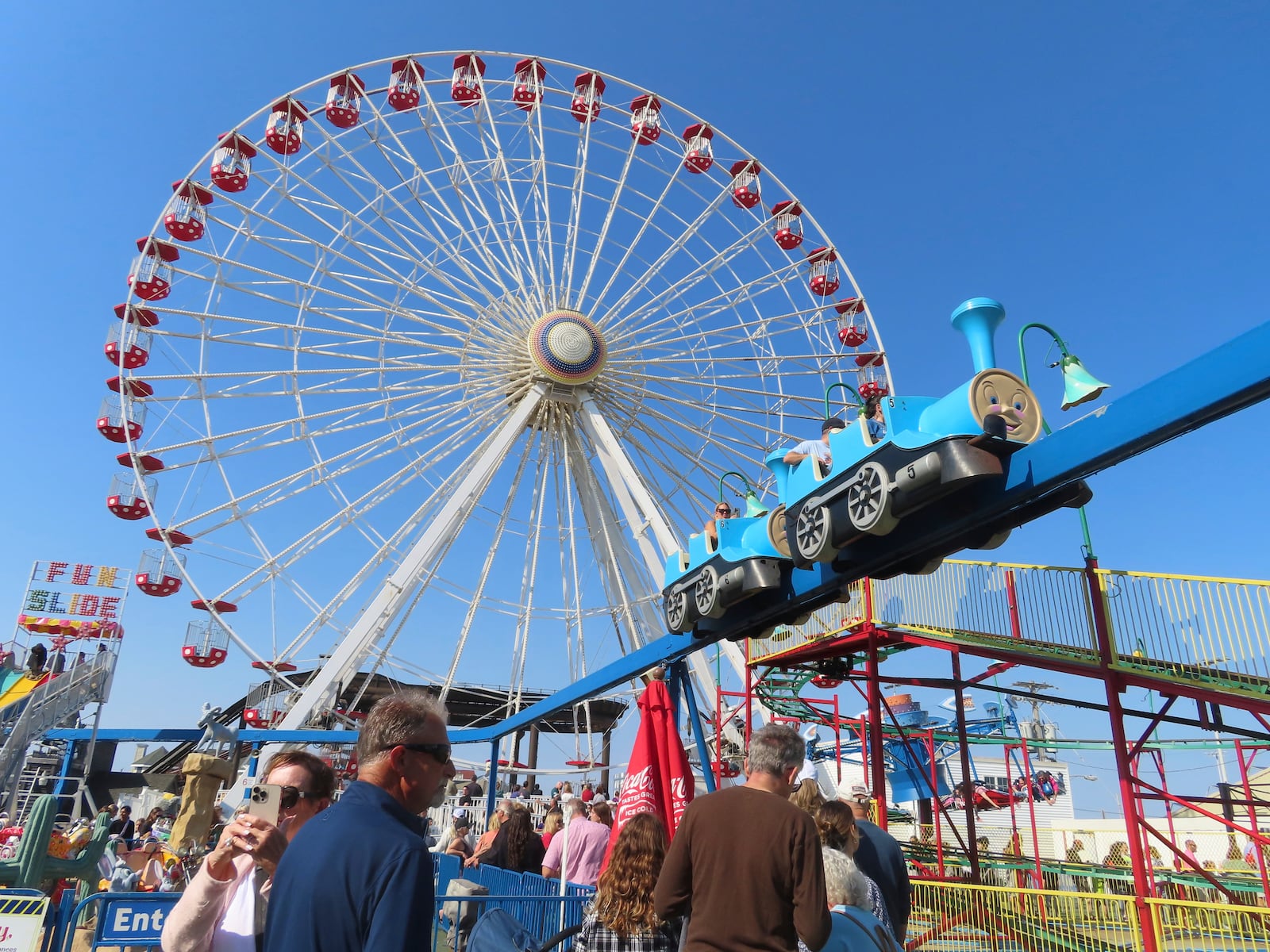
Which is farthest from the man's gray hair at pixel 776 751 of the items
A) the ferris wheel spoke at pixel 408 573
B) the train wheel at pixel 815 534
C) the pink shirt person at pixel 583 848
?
the ferris wheel spoke at pixel 408 573

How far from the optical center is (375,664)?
15.1m

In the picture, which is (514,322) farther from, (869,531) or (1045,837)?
(1045,837)

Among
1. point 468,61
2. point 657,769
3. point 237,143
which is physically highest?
point 468,61

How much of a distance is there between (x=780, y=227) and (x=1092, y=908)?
50.1 feet

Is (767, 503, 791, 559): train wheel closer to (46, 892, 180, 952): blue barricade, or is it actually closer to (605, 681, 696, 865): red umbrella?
(605, 681, 696, 865): red umbrella

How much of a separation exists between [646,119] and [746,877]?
62.4 feet

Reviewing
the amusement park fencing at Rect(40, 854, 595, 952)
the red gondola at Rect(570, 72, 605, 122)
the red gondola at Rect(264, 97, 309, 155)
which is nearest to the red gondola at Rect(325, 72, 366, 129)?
the red gondola at Rect(264, 97, 309, 155)

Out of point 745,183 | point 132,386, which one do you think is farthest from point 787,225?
point 132,386

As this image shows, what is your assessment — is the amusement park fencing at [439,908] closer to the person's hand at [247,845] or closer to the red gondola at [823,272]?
the person's hand at [247,845]

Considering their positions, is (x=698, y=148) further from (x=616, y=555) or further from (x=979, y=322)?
(x=979, y=322)

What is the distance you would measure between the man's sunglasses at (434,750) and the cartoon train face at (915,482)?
2.24m

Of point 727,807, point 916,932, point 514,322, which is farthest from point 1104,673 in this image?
point 514,322

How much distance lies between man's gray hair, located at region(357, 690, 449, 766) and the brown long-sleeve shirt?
3.70 ft

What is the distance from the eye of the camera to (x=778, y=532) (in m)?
4.84
